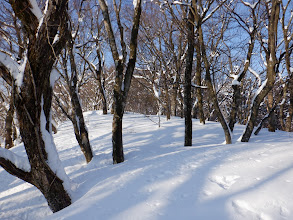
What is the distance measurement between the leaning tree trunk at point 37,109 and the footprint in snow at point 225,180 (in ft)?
8.03

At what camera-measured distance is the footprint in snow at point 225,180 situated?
215cm

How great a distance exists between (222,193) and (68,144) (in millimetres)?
7008

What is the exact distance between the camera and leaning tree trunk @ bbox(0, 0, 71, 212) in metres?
2.58

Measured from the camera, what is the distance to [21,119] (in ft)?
8.53

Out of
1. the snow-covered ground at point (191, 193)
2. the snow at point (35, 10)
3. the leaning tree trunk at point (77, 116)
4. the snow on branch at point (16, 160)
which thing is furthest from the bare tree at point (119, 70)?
the snow on branch at point (16, 160)

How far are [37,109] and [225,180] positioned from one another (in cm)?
302

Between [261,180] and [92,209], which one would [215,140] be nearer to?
[261,180]

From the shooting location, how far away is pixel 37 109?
8.75 ft

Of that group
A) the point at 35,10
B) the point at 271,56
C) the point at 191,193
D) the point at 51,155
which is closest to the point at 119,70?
the point at 35,10

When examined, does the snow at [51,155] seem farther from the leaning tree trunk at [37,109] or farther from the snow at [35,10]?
the snow at [35,10]

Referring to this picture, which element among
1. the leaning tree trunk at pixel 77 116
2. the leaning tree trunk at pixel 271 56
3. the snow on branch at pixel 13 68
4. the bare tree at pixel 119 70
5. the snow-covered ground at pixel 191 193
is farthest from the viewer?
the leaning tree trunk at pixel 77 116

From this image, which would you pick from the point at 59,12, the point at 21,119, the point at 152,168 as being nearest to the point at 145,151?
the point at 152,168

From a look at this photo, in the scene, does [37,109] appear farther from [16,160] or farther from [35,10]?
[35,10]

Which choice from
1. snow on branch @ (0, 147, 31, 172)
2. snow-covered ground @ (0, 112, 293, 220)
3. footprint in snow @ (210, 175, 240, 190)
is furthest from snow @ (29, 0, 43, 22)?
footprint in snow @ (210, 175, 240, 190)
